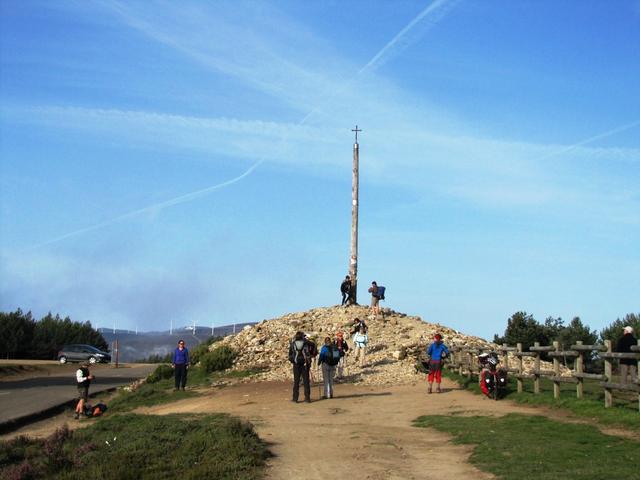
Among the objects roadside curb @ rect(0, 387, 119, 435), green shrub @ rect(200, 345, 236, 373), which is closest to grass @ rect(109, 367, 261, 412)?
green shrub @ rect(200, 345, 236, 373)

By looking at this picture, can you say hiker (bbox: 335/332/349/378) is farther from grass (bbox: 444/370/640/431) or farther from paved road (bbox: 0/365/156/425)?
paved road (bbox: 0/365/156/425)

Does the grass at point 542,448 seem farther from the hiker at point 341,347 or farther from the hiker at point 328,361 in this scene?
the hiker at point 341,347

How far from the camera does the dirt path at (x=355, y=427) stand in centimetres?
1352

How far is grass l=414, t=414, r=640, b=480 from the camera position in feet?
40.2

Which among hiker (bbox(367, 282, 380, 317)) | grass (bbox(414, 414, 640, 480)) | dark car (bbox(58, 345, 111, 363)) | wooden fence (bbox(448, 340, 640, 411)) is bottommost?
grass (bbox(414, 414, 640, 480))

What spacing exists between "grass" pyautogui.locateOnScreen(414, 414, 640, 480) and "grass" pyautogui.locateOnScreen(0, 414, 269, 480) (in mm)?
3955

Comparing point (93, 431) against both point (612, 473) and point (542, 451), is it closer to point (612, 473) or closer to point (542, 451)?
point (542, 451)

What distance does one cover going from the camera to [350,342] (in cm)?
3591

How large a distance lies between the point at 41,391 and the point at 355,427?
20929mm

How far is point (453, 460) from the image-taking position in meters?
14.2

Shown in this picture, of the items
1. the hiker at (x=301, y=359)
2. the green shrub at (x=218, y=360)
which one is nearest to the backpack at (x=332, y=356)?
the hiker at (x=301, y=359)

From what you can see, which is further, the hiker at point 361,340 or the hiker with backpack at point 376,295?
the hiker with backpack at point 376,295

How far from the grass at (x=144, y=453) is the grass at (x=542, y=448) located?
13.0ft

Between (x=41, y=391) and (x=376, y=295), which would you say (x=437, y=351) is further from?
(x=41, y=391)
